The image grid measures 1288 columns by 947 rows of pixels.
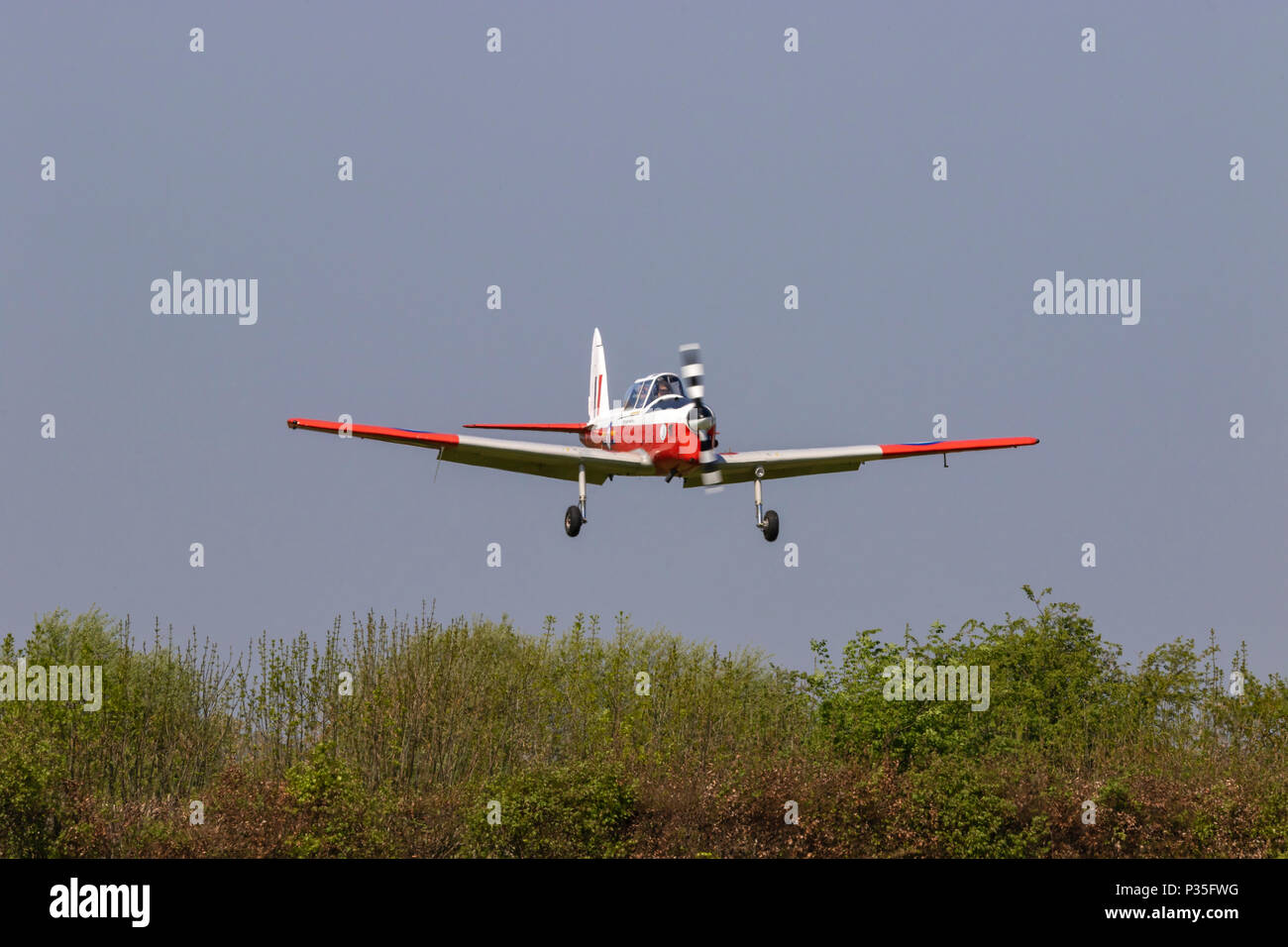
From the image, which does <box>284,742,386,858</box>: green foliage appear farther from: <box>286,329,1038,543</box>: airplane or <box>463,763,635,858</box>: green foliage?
<box>286,329,1038,543</box>: airplane

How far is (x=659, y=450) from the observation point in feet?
92.9

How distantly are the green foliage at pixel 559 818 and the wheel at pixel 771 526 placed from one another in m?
6.59

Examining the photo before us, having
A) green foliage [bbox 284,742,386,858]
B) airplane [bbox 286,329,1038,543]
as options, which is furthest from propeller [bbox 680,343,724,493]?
green foliage [bbox 284,742,386,858]

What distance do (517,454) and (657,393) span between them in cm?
305

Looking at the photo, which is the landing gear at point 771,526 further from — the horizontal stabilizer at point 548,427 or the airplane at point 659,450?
the horizontal stabilizer at point 548,427

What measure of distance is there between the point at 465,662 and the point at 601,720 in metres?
3.68

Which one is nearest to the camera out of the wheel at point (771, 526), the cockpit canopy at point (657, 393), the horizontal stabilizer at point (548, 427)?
the wheel at point (771, 526)

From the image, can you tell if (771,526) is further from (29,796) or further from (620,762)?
(29,796)

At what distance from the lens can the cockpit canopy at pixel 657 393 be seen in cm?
2873

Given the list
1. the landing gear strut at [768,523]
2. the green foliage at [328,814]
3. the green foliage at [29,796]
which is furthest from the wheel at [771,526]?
the green foliage at [29,796]
